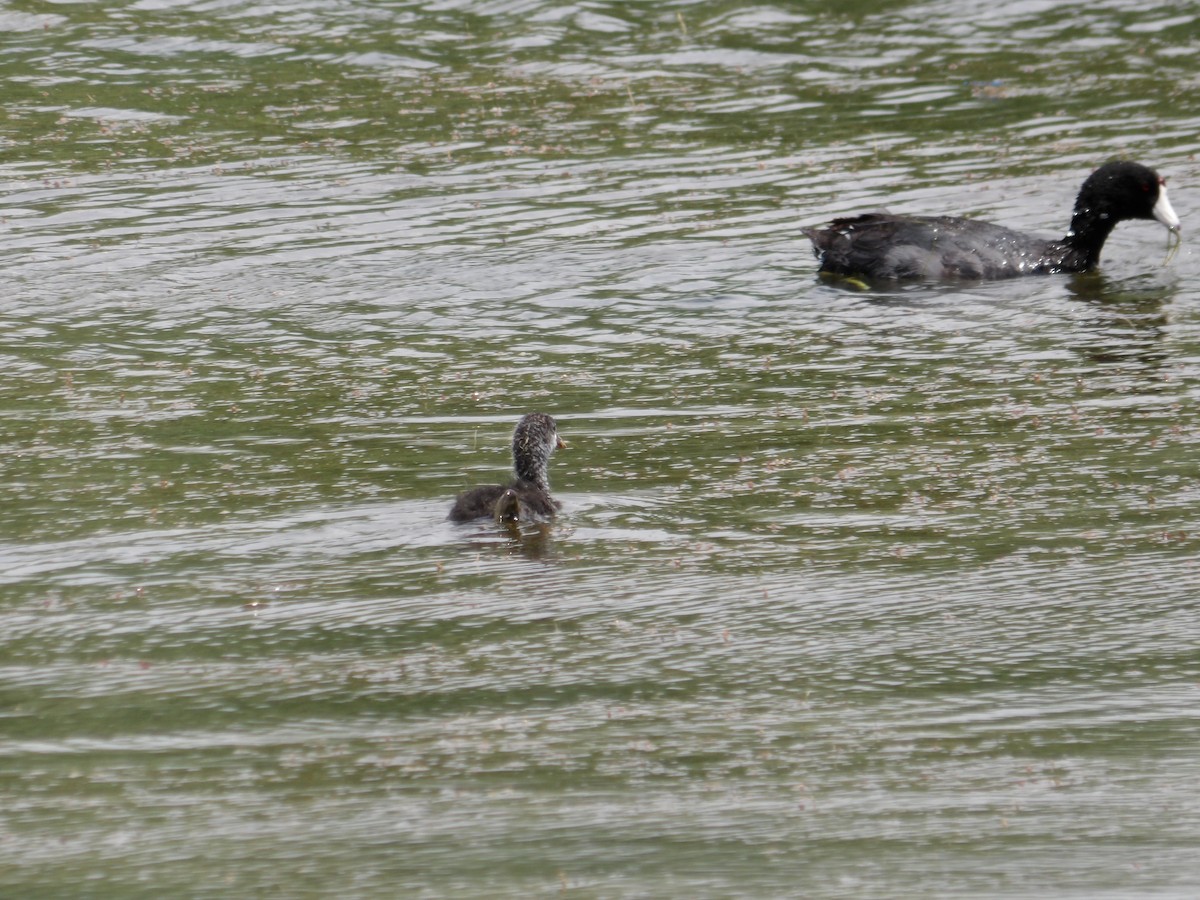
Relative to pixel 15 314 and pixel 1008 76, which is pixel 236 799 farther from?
pixel 1008 76

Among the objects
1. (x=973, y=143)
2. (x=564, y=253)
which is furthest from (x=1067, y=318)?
(x=973, y=143)

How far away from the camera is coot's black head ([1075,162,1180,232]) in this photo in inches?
539

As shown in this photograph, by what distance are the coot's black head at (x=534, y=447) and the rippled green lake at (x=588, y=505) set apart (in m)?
0.23

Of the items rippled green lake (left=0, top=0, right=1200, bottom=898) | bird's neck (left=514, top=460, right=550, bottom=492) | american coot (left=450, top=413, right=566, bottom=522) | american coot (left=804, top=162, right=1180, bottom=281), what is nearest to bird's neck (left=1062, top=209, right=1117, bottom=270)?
american coot (left=804, top=162, right=1180, bottom=281)

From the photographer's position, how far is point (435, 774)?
18.9 ft

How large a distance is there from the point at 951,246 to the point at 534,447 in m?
5.47

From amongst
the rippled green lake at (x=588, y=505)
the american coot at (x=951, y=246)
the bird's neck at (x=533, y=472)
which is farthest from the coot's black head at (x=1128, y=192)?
the bird's neck at (x=533, y=472)

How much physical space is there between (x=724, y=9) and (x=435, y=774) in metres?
17.2

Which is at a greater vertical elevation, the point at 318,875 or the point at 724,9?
the point at 724,9

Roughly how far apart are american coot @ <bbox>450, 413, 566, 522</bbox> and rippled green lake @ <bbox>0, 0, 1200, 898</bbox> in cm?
12

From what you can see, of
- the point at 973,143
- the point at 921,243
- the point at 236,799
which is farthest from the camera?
the point at 973,143

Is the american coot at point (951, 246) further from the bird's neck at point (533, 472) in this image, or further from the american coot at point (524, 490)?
the bird's neck at point (533, 472)

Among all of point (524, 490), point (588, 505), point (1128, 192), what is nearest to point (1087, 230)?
point (1128, 192)

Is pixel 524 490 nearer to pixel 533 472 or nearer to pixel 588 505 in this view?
pixel 533 472
